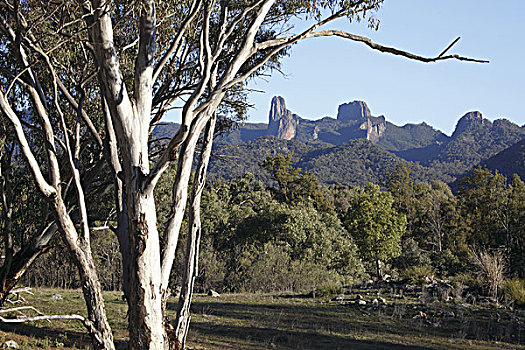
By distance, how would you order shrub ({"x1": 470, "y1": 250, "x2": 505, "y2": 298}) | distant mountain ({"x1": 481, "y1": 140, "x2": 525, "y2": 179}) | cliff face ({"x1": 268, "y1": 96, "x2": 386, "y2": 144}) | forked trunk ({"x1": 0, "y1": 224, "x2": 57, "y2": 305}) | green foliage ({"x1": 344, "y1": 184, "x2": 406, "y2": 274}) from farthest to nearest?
cliff face ({"x1": 268, "y1": 96, "x2": 386, "y2": 144})
distant mountain ({"x1": 481, "y1": 140, "x2": 525, "y2": 179})
green foliage ({"x1": 344, "y1": 184, "x2": 406, "y2": 274})
shrub ({"x1": 470, "y1": 250, "x2": 505, "y2": 298})
forked trunk ({"x1": 0, "y1": 224, "x2": 57, "y2": 305})

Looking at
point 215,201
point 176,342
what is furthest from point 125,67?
point 215,201

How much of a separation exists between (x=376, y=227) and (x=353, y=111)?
16385 cm

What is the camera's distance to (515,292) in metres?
13.1

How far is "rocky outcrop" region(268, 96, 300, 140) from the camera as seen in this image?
16788cm

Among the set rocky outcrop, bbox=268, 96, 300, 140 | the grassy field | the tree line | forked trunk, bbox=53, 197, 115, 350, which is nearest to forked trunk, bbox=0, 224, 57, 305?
the grassy field

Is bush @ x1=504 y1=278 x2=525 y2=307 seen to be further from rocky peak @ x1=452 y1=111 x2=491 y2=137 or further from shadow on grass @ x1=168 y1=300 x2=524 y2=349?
rocky peak @ x1=452 y1=111 x2=491 y2=137

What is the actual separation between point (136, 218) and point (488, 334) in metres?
8.15

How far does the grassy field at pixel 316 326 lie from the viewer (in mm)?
7438

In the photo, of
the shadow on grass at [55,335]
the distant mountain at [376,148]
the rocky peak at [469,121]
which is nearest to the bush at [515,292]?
the shadow on grass at [55,335]

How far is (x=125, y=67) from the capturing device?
23.4 ft

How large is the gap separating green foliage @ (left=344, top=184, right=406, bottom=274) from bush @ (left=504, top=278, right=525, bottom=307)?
9989mm

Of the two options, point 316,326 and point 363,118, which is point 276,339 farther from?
point 363,118

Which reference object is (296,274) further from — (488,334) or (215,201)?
(488,334)

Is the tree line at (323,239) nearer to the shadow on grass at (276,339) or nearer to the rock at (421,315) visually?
the rock at (421,315)
